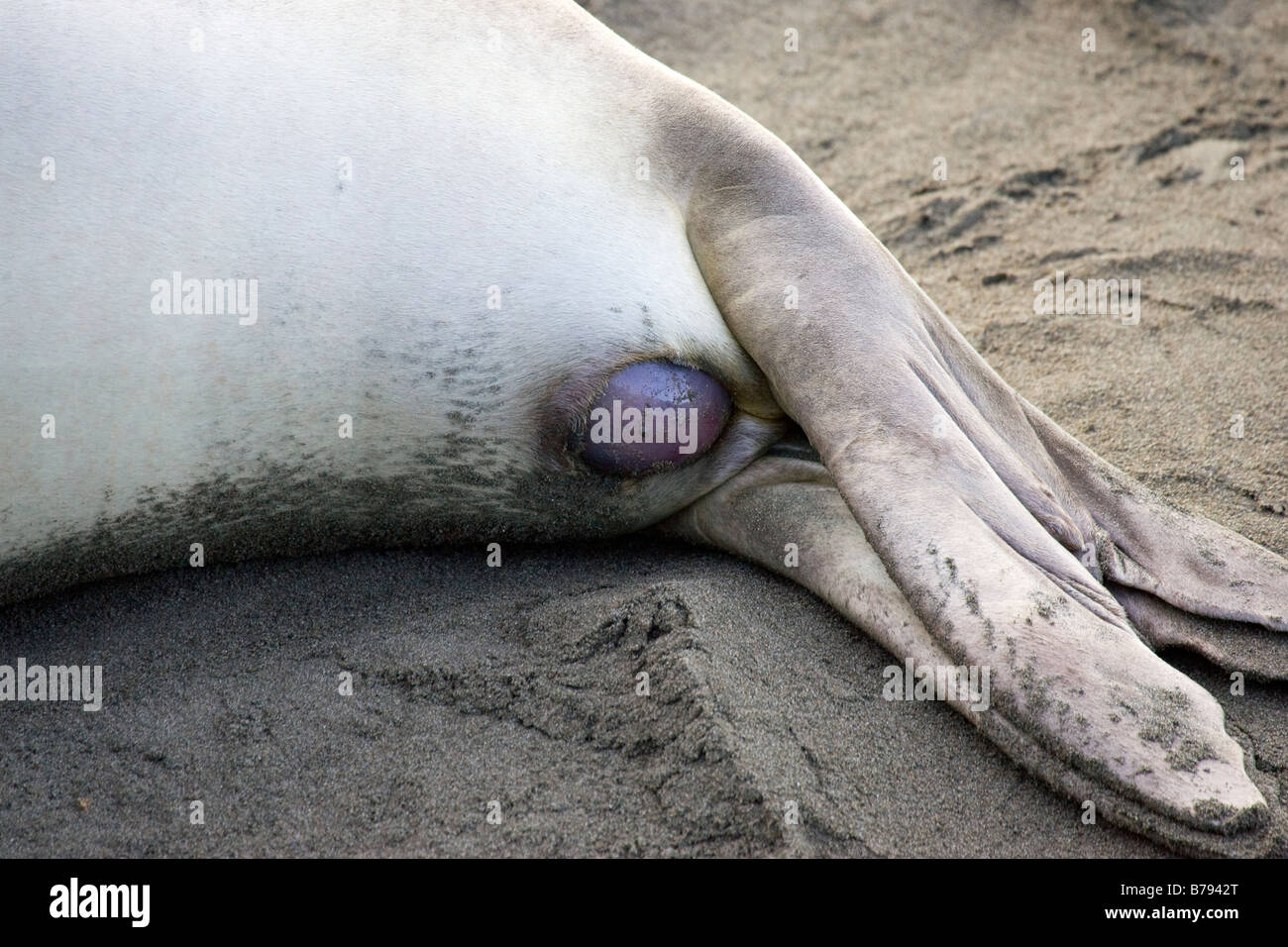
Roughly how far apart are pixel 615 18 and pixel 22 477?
3.53 m

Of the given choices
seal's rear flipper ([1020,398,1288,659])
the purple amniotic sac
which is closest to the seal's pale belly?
the purple amniotic sac

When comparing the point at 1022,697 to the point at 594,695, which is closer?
the point at 1022,697

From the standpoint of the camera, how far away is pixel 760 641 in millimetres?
1942

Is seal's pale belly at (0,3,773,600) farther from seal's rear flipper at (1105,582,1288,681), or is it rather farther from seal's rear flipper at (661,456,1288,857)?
seal's rear flipper at (1105,582,1288,681)

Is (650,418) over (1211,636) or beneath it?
over

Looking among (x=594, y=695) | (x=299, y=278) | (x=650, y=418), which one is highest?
(x=299, y=278)

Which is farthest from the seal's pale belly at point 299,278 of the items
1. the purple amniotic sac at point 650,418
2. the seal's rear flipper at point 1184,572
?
the seal's rear flipper at point 1184,572

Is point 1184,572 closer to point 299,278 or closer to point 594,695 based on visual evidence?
point 594,695

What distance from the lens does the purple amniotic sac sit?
207 centimetres

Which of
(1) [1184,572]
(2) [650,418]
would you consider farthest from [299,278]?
(1) [1184,572]

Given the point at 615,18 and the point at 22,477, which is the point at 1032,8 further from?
the point at 22,477

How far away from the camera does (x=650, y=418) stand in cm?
210

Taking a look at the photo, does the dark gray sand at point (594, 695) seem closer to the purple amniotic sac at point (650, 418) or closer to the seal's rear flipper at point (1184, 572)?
the seal's rear flipper at point (1184, 572)

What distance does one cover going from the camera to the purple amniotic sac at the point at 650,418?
207 cm
